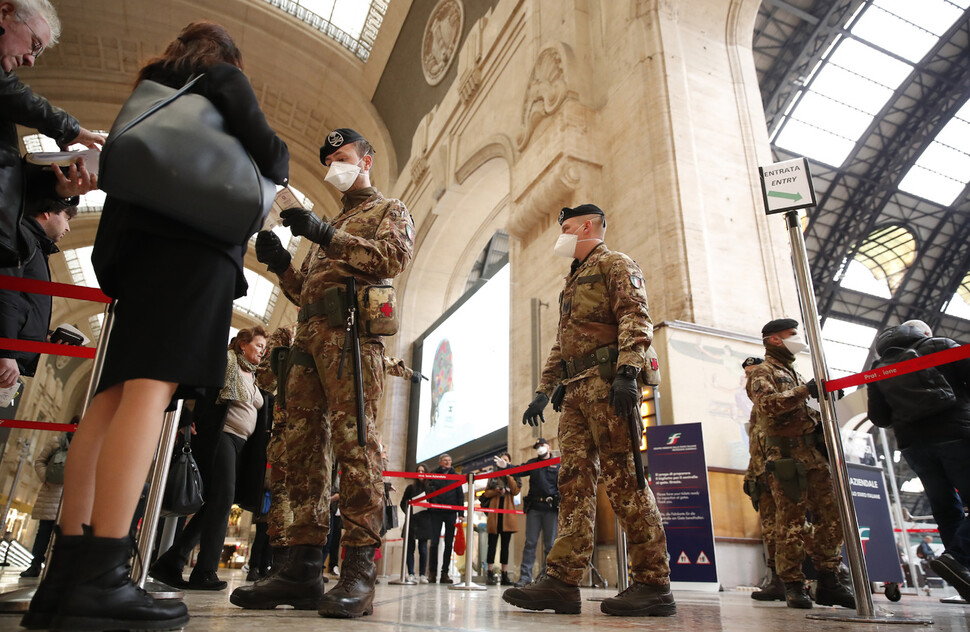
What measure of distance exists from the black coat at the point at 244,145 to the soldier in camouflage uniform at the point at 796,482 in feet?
9.73

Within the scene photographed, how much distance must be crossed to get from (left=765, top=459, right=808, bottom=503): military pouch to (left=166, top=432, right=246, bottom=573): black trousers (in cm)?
307

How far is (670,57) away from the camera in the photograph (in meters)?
7.08

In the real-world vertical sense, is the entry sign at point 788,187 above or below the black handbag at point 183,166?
above

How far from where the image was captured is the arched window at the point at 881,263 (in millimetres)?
21938

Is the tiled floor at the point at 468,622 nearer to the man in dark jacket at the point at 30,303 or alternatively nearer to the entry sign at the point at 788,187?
the man in dark jacket at the point at 30,303

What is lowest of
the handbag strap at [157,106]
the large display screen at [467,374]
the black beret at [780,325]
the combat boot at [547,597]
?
the combat boot at [547,597]

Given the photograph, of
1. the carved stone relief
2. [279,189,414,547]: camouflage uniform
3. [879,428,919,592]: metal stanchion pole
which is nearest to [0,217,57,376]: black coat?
[279,189,414,547]: camouflage uniform

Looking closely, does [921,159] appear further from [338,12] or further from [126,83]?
[126,83]

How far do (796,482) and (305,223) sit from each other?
3064mm

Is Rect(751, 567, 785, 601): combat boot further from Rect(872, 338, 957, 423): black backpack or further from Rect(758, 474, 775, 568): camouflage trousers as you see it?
Rect(872, 338, 957, 423): black backpack

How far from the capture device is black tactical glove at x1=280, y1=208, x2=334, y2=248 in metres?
2.09

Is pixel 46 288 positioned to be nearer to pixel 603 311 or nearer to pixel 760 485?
pixel 603 311

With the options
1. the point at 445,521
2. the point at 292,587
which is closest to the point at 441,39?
the point at 445,521

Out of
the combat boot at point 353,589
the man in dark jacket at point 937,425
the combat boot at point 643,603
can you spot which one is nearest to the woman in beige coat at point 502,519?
Answer: the man in dark jacket at point 937,425
